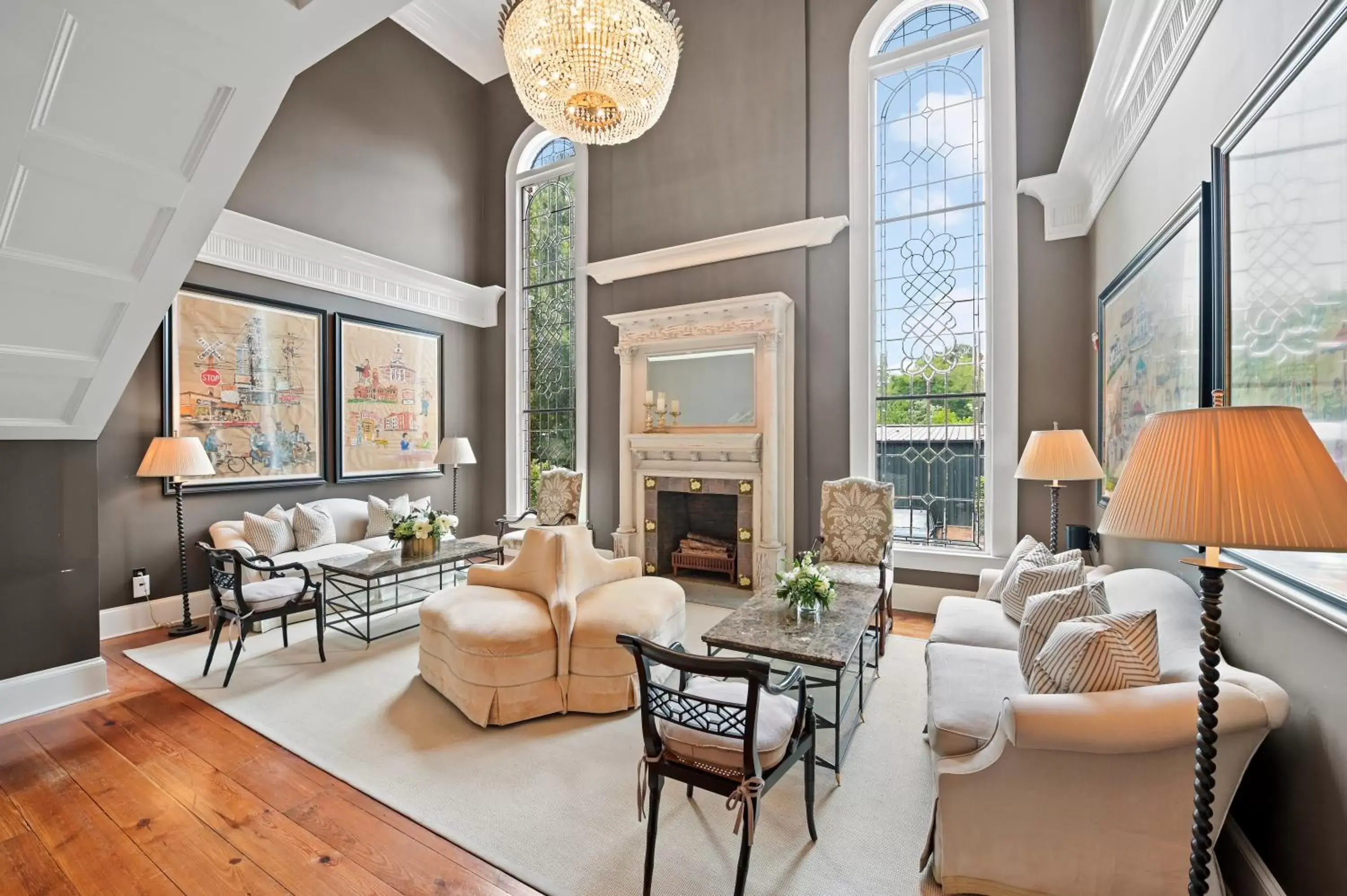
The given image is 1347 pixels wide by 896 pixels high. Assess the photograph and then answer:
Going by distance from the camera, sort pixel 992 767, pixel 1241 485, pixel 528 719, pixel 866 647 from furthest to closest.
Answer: pixel 866 647
pixel 528 719
pixel 992 767
pixel 1241 485

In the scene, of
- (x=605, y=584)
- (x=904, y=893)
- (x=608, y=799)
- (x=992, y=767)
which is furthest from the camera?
(x=605, y=584)

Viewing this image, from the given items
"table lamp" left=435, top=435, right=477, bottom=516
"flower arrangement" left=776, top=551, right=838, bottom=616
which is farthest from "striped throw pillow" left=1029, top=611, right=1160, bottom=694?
"table lamp" left=435, top=435, right=477, bottom=516

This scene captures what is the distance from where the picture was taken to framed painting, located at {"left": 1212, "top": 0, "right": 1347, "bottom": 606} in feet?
4.40

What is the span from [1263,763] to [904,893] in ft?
3.71

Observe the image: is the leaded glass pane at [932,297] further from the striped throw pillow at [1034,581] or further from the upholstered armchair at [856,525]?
the striped throw pillow at [1034,581]

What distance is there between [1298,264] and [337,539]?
5988mm

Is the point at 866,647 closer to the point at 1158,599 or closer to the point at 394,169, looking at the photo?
the point at 1158,599

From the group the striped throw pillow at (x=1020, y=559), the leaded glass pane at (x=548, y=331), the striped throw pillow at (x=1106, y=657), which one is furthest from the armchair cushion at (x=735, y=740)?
the leaded glass pane at (x=548, y=331)

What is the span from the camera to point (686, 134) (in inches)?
223

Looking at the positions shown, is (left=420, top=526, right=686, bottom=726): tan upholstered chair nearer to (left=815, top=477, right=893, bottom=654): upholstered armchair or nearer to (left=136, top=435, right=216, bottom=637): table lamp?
(left=815, top=477, right=893, bottom=654): upholstered armchair

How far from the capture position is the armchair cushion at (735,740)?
5.78ft

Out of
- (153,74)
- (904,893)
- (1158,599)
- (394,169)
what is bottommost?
(904,893)

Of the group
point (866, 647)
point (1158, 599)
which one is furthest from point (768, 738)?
point (866, 647)

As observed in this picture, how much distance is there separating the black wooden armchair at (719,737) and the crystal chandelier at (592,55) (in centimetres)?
282
